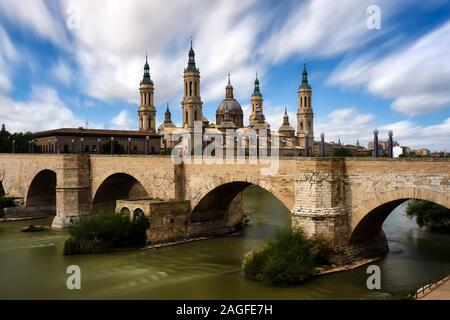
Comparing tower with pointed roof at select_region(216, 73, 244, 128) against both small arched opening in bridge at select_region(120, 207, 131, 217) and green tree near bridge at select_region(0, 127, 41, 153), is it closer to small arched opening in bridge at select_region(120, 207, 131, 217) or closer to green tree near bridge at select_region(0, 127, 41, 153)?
green tree near bridge at select_region(0, 127, 41, 153)

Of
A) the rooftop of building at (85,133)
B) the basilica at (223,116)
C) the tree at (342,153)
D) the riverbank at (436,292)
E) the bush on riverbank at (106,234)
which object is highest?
the basilica at (223,116)

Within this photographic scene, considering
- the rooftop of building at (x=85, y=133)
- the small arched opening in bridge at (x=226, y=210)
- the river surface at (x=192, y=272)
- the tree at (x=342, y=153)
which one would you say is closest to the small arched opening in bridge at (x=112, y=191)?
the river surface at (x=192, y=272)

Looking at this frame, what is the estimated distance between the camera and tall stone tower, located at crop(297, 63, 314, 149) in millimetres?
86438

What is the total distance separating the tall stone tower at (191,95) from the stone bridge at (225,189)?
33.6 metres

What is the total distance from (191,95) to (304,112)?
25.7 metres

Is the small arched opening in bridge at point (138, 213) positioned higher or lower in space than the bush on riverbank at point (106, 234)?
higher

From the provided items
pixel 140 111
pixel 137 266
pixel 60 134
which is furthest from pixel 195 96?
pixel 137 266

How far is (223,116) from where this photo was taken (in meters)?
81.0

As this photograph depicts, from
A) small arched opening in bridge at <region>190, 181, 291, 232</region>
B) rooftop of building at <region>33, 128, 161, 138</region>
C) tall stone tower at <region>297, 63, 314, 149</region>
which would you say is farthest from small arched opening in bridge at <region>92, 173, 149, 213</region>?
tall stone tower at <region>297, 63, 314, 149</region>

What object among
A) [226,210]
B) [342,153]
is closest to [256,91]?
[342,153]

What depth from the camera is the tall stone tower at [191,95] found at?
70500 millimetres

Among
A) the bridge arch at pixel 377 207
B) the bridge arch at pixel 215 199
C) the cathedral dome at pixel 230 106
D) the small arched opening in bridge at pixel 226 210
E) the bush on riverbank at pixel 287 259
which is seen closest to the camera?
the bridge arch at pixel 377 207

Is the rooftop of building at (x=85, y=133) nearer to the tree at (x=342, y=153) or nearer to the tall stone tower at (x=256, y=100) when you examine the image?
the tree at (x=342, y=153)
